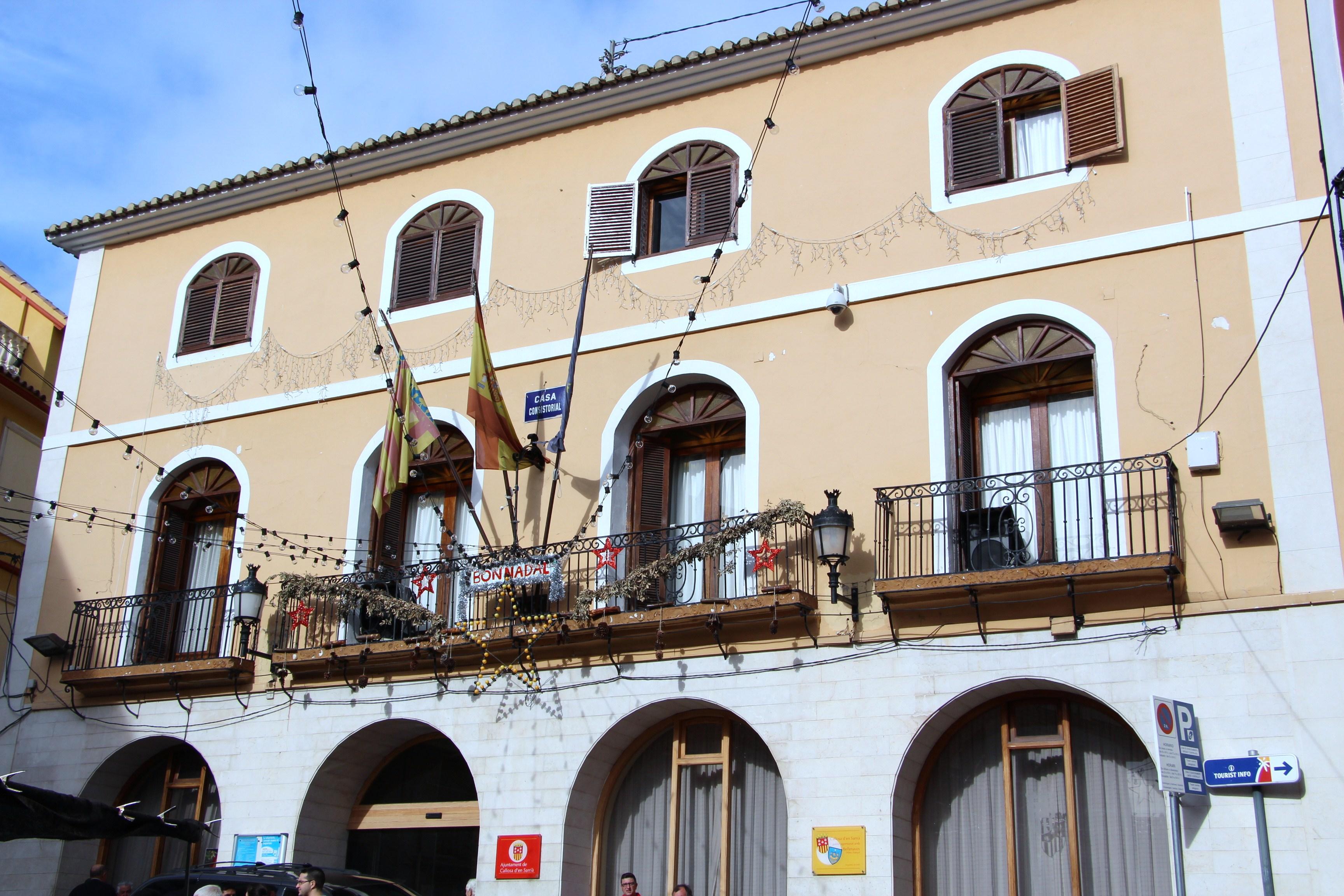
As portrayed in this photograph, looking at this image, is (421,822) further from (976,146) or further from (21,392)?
(21,392)

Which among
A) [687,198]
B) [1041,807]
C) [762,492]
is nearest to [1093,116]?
[687,198]

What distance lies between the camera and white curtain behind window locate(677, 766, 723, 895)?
13.4 m

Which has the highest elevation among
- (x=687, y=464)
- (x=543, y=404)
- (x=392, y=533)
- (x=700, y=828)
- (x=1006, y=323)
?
(x=1006, y=323)

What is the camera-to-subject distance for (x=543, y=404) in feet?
50.7

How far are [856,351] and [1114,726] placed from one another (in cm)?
425

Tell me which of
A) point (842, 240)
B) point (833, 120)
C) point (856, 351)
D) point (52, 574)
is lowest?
point (52, 574)

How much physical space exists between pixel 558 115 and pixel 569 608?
5.95m

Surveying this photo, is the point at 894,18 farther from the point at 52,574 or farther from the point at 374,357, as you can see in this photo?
the point at 52,574

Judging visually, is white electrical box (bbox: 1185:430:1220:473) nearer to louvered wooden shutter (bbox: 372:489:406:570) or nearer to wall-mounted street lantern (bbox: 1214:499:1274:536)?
wall-mounted street lantern (bbox: 1214:499:1274:536)

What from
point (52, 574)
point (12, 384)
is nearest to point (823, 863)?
point (52, 574)

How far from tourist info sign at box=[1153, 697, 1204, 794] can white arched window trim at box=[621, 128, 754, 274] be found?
21.5 ft

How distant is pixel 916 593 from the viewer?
12.4m

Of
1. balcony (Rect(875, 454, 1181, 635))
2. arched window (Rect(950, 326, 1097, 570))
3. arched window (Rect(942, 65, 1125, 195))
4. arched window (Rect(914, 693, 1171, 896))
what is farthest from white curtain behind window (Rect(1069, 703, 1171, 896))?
arched window (Rect(942, 65, 1125, 195))

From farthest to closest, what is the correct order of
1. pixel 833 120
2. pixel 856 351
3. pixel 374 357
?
pixel 374 357
pixel 833 120
pixel 856 351
